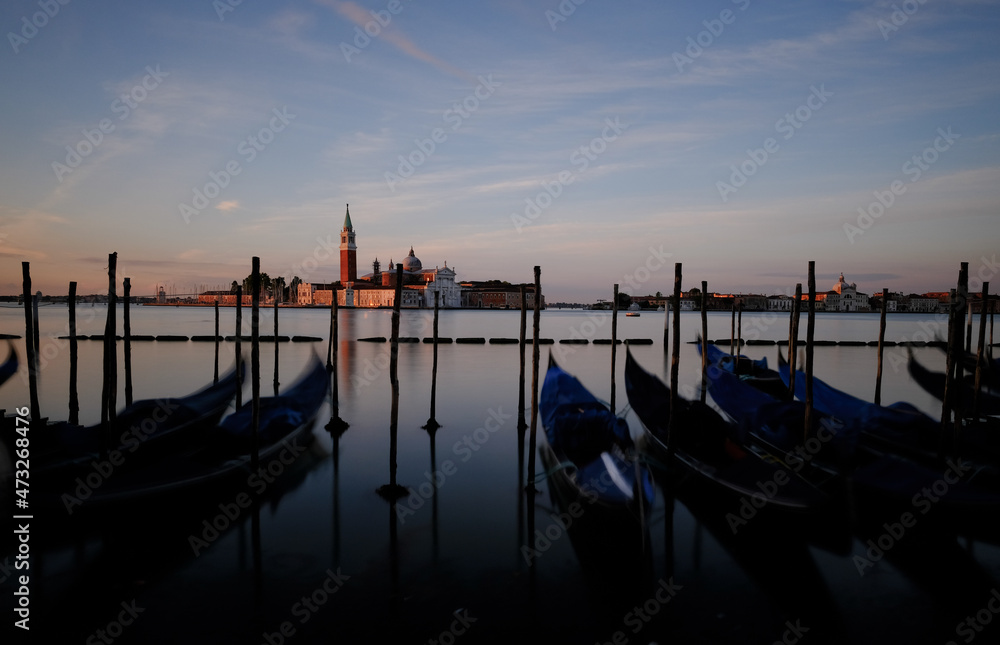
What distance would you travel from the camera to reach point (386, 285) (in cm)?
10494

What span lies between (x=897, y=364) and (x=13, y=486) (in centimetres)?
2682

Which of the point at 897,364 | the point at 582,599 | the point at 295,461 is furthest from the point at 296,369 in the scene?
the point at 897,364

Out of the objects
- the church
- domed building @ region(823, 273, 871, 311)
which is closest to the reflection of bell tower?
the church

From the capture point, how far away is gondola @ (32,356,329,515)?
5629 millimetres

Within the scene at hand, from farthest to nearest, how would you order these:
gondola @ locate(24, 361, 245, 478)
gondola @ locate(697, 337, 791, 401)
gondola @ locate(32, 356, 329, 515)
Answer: gondola @ locate(697, 337, 791, 401) → gondola @ locate(24, 361, 245, 478) → gondola @ locate(32, 356, 329, 515)

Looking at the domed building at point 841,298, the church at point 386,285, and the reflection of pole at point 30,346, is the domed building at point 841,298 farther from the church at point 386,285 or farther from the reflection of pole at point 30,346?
the reflection of pole at point 30,346

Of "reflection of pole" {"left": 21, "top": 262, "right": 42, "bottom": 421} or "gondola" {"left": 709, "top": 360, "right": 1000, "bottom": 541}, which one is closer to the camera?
"gondola" {"left": 709, "top": 360, "right": 1000, "bottom": 541}

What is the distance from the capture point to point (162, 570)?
4.93m

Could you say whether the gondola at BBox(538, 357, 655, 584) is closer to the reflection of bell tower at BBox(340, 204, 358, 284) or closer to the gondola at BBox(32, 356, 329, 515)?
the gondola at BBox(32, 356, 329, 515)

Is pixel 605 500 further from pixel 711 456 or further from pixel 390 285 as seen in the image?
pixel 390 285

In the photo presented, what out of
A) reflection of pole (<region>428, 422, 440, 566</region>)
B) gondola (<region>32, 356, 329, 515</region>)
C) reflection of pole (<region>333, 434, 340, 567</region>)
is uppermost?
gondola (<region>32, 356, 329, 515</region>)

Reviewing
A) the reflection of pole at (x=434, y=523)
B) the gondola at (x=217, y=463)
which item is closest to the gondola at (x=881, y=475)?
the reflection of pole at (x=434, y=523)

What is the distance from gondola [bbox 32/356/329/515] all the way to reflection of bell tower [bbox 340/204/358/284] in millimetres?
95236

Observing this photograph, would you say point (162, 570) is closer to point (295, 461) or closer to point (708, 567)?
point (295, 461)
